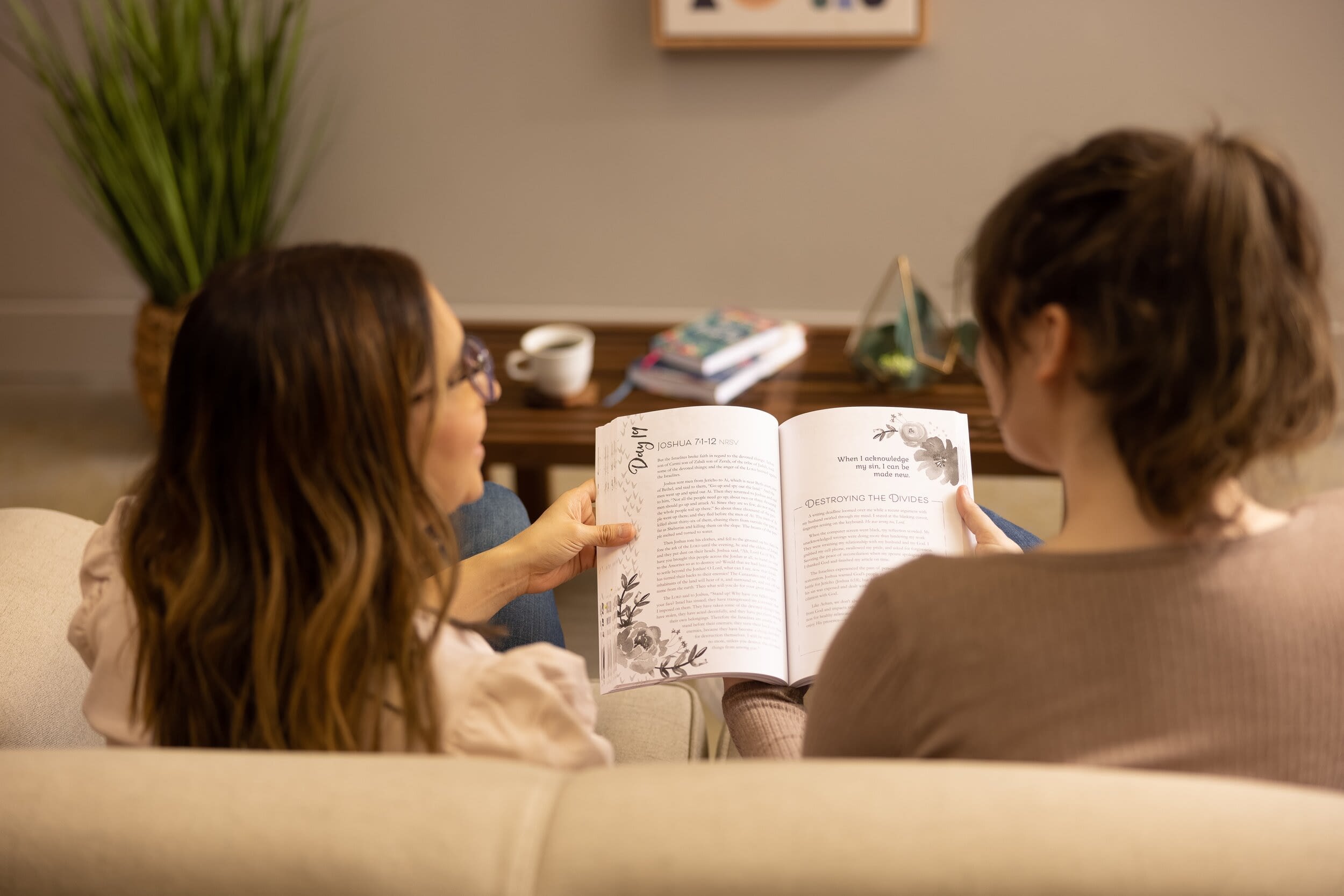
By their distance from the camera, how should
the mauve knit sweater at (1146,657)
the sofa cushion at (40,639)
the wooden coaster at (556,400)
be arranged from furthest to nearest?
the wooden coaster at (556,400)
the sofa cushion at (40,639)
the mauve knit sweater at (1146,657)

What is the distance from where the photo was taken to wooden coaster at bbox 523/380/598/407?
1966 millimetres

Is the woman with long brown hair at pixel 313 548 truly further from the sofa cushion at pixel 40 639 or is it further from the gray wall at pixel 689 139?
the gray wall at pixel 689 139

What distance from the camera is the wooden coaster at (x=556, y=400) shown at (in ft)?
6.45

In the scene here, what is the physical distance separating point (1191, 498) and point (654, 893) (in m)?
0.42

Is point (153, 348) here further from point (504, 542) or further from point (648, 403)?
point (504, 542)

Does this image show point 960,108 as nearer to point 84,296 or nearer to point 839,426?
point 839,426

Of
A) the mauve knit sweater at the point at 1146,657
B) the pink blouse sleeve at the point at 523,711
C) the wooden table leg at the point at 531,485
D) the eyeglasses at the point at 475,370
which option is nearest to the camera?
the mauve knit sweater at the point at 1146,657

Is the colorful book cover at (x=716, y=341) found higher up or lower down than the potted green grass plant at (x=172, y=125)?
lower down

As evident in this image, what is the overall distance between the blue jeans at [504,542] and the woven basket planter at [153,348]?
121 cm

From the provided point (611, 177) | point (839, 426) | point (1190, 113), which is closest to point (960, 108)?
point (1190, 113)

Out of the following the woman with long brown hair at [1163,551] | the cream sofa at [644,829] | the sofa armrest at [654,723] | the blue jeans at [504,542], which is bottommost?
the sofa armrest at [654,723]

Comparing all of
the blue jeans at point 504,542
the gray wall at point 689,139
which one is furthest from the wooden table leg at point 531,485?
the gray wall at point 689,139

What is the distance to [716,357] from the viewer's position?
2.01 m

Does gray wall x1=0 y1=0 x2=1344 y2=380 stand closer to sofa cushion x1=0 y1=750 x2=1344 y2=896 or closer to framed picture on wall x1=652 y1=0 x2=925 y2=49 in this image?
framed picture on wall x1=652 y1=0 x2=925 y2=49
